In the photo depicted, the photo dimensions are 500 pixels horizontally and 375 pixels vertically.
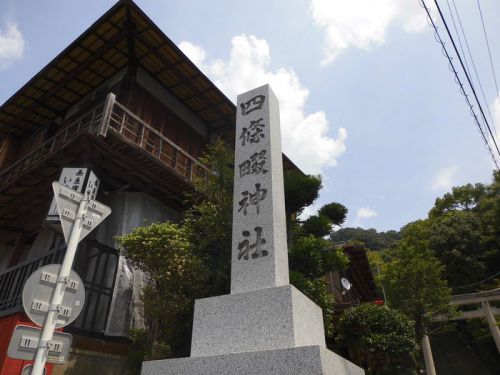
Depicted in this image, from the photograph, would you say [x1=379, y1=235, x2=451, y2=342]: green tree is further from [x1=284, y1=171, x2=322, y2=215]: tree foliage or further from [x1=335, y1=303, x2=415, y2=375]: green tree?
[x1=284, y1=171, x2=322, y2=215]: tree foliage

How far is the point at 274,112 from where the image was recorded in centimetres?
612

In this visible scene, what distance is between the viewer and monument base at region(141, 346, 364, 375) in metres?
3.07

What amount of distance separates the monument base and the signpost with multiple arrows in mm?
1081

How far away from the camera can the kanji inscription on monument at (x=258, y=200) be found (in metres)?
4.55

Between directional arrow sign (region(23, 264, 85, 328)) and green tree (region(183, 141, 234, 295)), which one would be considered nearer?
directional arrow sign (region(23, 264, 85, 328))

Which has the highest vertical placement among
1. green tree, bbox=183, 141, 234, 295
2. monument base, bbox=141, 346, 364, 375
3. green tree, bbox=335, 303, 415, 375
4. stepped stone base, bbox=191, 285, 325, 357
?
green tree, bbox=183, 141, 234, 295

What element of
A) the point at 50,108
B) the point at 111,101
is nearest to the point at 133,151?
the point at 111,101

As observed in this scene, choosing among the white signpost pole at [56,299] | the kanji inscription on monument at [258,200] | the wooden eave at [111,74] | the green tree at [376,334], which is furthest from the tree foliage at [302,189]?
the white signpost pole at [56,299]

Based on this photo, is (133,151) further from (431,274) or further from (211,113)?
(431,274)

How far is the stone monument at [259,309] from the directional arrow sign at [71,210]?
5.28 ft

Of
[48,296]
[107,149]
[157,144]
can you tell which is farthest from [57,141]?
[48,296]

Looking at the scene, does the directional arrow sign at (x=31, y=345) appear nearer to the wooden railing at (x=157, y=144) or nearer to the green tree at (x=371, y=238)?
the wooden railing at (x=157, y=144)

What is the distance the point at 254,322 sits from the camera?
3928 mm

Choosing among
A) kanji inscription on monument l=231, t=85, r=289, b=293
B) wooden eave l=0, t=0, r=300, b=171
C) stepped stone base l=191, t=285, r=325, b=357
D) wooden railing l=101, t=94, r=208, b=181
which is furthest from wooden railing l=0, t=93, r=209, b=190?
stepped stone base l=191, t=285, r=325, b=357
